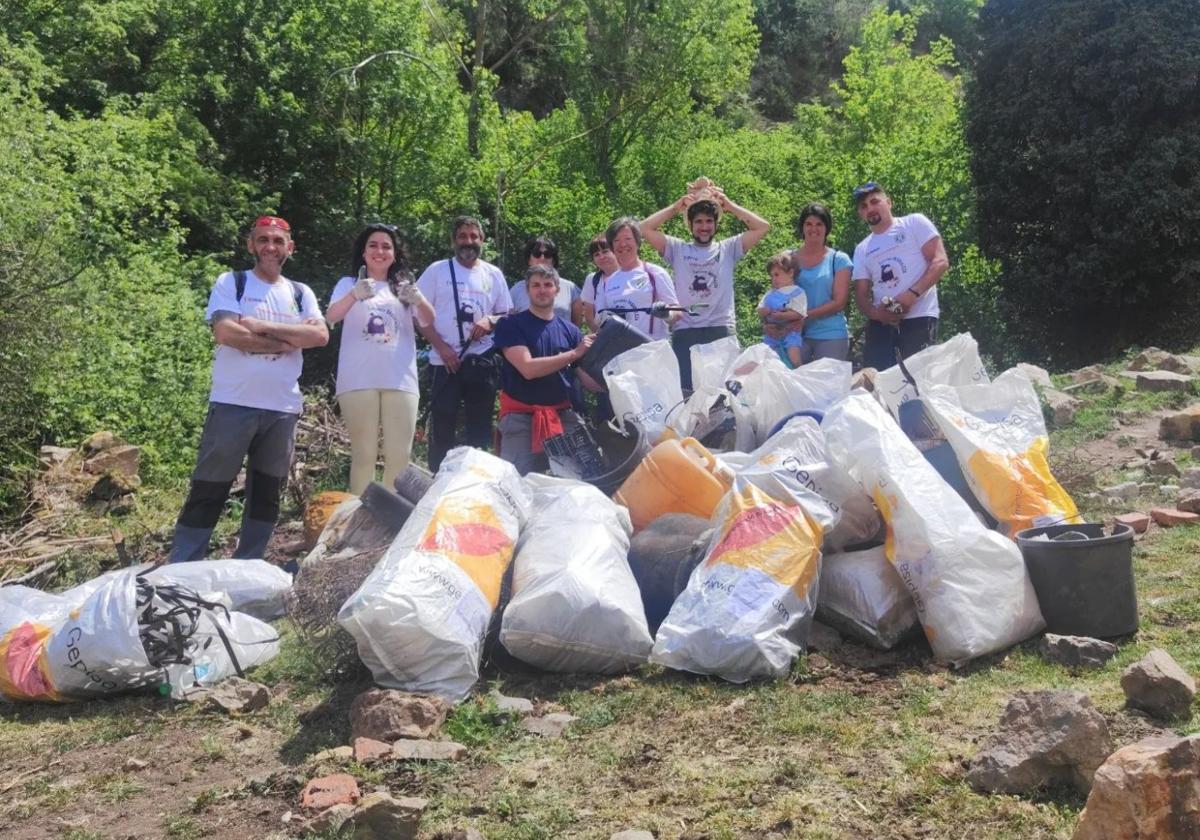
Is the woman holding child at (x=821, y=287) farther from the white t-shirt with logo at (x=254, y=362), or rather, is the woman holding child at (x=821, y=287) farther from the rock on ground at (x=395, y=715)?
the rock on ground at (x=395, y=715)

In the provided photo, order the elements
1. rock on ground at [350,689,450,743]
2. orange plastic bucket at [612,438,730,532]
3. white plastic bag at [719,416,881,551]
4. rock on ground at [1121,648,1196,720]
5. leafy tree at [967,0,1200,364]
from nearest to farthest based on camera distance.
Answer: rock on ground at [1121,648,1196,720], rock on ground at [350,689,450,743], white plastic bag at [719,416,881,551], orange plastic bucket at [612,438,730,532], leafy tree at [967,0,1200,364]

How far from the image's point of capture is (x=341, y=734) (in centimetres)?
Answer: 329

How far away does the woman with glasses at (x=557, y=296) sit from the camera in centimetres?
557

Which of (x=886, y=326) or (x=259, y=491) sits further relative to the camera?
(x=886, y=326)

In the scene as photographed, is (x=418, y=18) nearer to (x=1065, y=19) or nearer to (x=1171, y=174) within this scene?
(x=1065, y=19)

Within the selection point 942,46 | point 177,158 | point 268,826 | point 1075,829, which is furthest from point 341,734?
point 942,46

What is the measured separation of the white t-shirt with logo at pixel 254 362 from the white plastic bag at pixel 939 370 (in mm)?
2659

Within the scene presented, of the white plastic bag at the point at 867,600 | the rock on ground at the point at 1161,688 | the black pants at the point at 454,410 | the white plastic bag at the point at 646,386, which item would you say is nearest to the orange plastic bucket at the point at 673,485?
the white plastic bag at the point at 646,386

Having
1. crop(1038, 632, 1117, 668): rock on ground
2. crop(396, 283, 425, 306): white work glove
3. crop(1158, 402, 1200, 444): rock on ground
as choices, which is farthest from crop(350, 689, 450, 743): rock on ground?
crop(1158, 402, 1200, 444): rock on ground

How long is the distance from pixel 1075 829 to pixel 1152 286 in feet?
39.9

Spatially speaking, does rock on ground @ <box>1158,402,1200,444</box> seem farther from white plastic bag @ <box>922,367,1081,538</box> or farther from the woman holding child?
white plastic bag @ <box>922,367,1081,538</box>

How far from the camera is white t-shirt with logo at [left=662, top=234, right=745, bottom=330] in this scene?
19.1 feet

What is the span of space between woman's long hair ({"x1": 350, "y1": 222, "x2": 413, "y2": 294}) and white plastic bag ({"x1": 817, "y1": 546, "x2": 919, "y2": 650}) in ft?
8.59

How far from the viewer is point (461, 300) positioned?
5617mm
